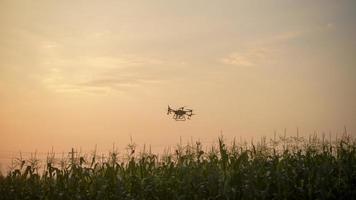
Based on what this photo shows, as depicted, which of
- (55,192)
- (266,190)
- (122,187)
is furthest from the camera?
(55,192)

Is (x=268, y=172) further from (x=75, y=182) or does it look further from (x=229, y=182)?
(x=75, y=182)

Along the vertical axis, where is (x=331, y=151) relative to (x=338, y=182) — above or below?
above

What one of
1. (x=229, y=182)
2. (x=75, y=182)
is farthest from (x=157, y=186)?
(x=75, y=182)

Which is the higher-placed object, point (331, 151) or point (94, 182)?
point (331, 151)

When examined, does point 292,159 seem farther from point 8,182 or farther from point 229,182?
point 8,182

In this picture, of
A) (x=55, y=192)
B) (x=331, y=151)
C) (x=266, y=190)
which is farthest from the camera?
(x=331, y=151)

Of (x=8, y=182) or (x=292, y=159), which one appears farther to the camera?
(x=8, y=182)

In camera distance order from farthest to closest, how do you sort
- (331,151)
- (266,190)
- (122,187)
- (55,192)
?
(331,151), (55,192), (122,187), (266,190)

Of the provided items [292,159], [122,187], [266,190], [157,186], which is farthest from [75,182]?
[292,159]

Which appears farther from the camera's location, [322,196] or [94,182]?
[94,182]
